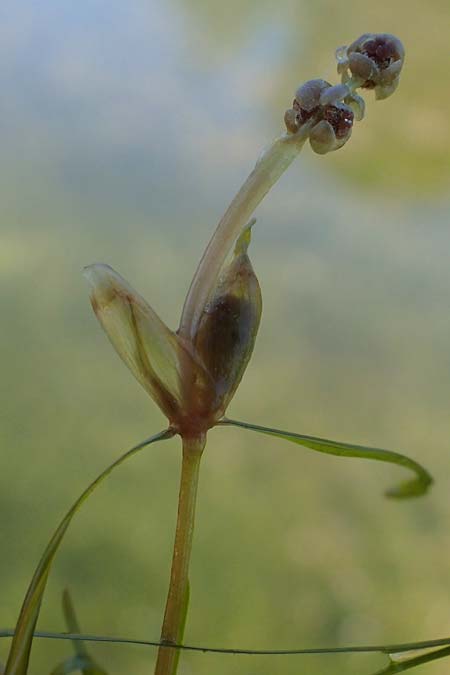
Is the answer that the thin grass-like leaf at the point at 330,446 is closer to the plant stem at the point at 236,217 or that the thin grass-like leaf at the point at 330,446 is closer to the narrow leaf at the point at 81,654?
the plant stem at the point at 236,217

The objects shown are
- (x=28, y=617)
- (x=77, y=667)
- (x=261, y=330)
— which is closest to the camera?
(x=28, y=617)

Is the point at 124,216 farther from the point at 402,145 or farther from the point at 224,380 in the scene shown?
the point at 224,380

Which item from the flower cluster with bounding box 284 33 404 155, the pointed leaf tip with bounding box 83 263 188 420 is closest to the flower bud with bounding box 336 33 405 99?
the flower cluster with bounding box 284 33 404 155

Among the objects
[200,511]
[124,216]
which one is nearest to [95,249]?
[124,216]

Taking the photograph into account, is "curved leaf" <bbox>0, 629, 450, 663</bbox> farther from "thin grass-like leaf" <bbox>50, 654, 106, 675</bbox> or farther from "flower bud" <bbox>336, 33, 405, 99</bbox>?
"flower bud" <bbox>336, 33, 405, 99</bbox>

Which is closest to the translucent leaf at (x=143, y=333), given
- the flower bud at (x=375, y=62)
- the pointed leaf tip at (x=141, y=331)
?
the pointed leaf tip at (x=141, y=331)

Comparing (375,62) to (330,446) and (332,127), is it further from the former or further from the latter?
(330,446)

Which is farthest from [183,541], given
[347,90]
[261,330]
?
[261,330]
